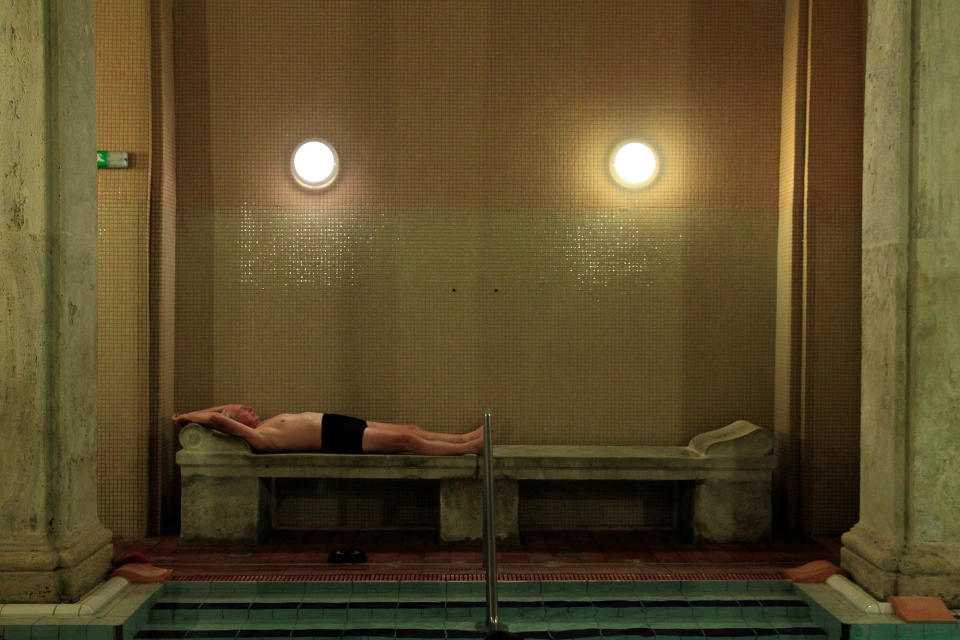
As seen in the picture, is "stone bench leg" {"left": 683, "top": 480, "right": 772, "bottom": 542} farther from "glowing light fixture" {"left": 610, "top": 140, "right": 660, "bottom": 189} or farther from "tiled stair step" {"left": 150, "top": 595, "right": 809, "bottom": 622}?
"glowing light fixture" {"left": 610, "top": 140, "right": 660, "bottom": 189}

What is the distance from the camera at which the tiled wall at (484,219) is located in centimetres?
646

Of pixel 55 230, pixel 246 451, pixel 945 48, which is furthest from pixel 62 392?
pixel 945 48

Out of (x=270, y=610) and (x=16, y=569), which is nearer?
(x=16, y=569)

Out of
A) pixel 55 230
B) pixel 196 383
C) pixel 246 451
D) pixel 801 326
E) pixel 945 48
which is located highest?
pixel 945 48

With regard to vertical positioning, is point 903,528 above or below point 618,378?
below

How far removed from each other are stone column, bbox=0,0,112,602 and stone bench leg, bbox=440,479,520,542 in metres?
2.49

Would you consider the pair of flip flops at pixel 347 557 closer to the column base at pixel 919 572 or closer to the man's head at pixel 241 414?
the man's head at pixel 241 414

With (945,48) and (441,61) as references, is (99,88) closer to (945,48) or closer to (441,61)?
(441,61)

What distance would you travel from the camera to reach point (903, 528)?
4555 mm

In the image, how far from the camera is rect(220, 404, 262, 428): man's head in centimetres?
600

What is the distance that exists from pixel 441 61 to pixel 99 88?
9.01 ft

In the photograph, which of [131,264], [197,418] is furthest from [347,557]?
[131,264]

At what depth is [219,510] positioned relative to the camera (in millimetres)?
5836

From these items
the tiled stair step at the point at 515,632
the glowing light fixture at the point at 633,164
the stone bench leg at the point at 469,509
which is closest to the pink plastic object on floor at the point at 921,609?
the tiled stair step at the point at 515,632
